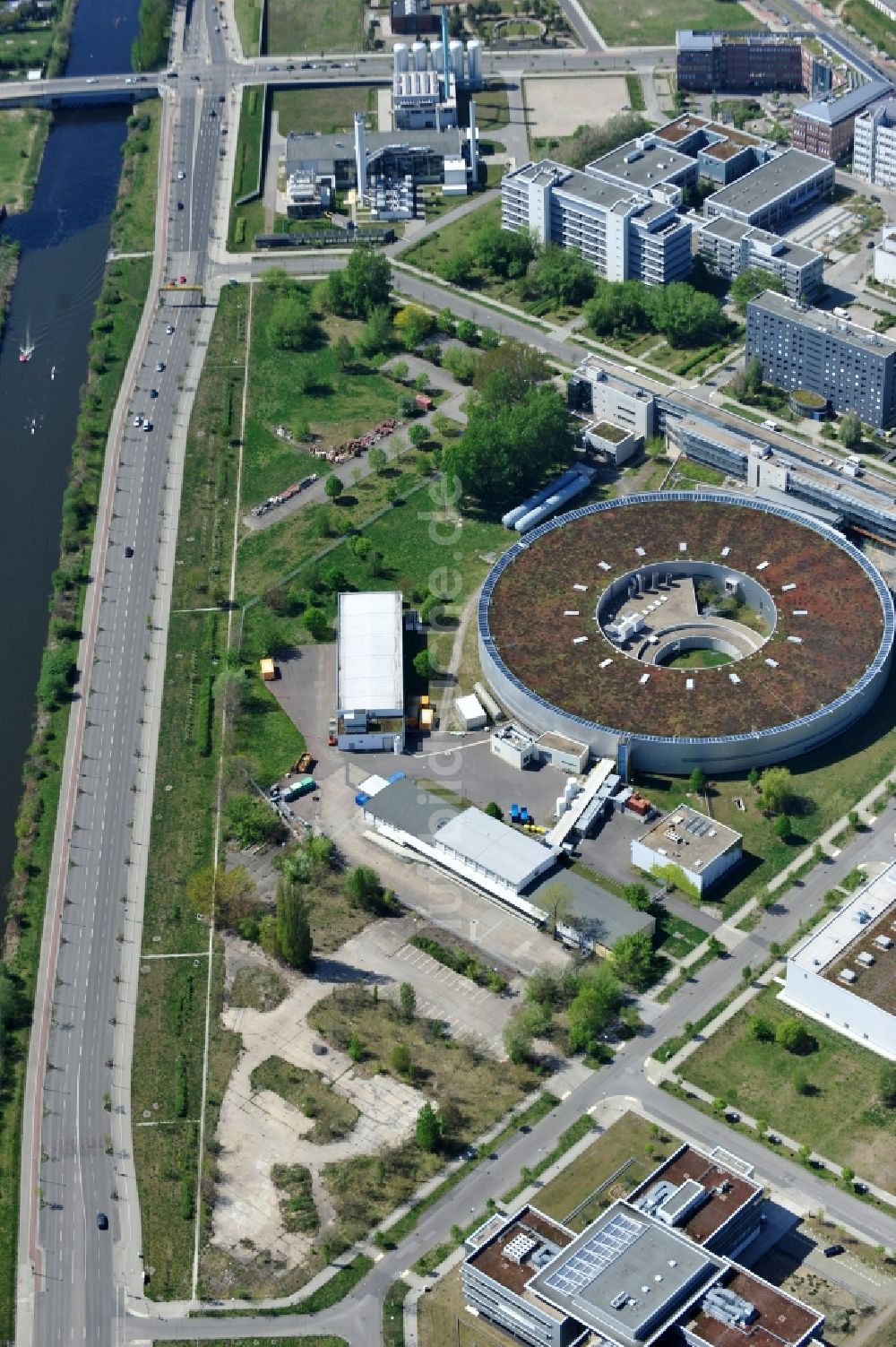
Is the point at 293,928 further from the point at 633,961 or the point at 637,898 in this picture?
the point at 637,898

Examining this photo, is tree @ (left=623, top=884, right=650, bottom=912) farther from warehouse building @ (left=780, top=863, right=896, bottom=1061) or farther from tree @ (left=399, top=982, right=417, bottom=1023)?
tree @ (left=399, top=982, right=417, bottom=1023)

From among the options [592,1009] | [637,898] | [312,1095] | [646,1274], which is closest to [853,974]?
[637,898]

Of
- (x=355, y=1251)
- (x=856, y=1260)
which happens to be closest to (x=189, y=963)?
(x=355, y=1251)

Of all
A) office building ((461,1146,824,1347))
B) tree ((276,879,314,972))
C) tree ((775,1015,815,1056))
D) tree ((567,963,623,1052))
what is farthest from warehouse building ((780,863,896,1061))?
tree ((276,879,314,972))

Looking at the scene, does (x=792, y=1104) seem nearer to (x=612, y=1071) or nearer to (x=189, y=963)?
(x=612, y=1071)

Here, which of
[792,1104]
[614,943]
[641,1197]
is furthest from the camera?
[614,943]

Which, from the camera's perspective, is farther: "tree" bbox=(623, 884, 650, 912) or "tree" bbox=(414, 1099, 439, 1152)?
"tree" bbox=(623, 884, 650, 912)
